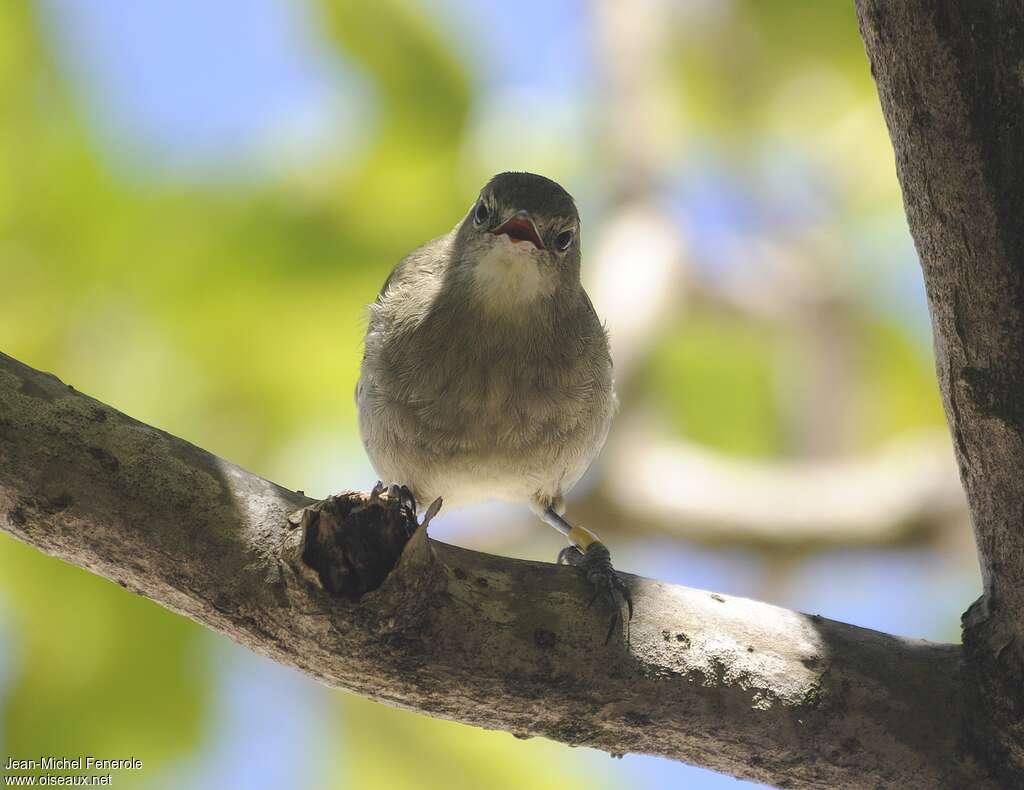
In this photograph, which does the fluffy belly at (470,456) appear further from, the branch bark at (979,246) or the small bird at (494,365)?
the branch bark at (979,246)

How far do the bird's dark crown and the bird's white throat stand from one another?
168 mm

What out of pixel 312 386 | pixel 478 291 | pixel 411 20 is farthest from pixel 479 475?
pixel 411 20

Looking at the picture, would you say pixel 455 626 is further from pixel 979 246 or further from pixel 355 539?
pixel 979 246

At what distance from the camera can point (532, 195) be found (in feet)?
12.5

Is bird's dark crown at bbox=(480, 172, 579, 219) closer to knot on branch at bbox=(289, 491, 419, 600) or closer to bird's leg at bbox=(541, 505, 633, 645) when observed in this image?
bird's leg at bbox=(541, 505, 633, 645)

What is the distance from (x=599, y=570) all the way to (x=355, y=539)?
80 centimetres

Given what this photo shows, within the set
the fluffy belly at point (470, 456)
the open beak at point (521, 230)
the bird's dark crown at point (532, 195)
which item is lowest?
the fluffy belly at point (470, 456)

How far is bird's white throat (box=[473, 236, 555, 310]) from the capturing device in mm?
3686

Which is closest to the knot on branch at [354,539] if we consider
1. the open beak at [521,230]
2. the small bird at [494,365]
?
the small bird at [494,365]

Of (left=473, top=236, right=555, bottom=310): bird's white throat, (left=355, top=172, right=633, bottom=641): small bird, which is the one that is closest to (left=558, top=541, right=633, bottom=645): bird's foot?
(left=355, top=172, right=633, bottom=641): small bird

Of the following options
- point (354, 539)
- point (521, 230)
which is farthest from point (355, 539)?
point (521, 230)

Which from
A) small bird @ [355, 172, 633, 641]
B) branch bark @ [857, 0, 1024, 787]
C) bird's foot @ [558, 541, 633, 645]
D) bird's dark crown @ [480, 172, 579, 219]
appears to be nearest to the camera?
branch bark @ [857, 0, 1024, 787]

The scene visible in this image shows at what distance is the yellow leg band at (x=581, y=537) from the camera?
3677 millimetres

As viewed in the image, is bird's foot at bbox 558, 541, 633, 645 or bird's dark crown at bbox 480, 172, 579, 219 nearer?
bird's foot at bbox 558, 541, 633, 645
